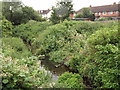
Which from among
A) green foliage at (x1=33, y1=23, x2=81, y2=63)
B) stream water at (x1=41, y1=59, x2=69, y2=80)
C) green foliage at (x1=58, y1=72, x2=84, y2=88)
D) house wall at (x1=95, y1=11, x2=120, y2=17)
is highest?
house wall at (x1=95, y1=11, x2=120, y2=17)

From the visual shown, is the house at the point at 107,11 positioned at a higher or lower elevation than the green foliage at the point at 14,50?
higher

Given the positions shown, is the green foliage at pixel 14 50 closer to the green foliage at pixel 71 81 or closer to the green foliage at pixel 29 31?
the green foliage at pixel 71 81

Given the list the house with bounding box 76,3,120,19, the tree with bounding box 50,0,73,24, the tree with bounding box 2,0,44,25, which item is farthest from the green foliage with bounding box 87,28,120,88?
the house with bounding box 76,3,120,19

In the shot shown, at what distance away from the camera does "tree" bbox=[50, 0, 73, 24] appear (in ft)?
82.1

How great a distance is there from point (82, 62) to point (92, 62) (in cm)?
111

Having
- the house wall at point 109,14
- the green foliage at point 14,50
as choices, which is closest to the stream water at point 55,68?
the green foliage at point 14,50

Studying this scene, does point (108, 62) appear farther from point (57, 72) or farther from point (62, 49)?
point (62, 49)

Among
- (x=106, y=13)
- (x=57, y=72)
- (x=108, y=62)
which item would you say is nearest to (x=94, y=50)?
(x=108, y=62)

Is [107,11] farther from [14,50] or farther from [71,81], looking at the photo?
[71,81]

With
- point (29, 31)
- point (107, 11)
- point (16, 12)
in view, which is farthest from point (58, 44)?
point (107, 11)

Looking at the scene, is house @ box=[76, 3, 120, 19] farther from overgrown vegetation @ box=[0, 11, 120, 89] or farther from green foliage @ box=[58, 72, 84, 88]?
green foliage @ box=[58, 72, 84, 88]

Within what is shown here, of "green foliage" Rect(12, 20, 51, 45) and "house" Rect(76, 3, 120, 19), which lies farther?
"house" Rect(76, 3, 120, 19)

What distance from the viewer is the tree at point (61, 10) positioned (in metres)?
25.0

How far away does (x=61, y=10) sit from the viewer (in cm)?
2514
